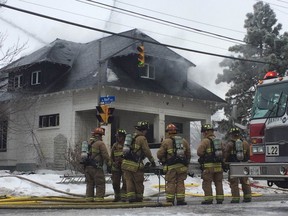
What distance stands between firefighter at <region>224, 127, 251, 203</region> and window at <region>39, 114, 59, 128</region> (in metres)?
14.1

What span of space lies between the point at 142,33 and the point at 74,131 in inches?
248

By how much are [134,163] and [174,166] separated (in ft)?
2.73

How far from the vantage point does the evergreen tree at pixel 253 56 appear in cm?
2553

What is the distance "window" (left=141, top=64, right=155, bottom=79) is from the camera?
2280cm

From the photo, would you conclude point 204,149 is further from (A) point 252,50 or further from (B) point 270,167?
(A) point 252,50

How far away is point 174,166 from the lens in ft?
30.4

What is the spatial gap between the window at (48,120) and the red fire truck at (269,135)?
14.8m

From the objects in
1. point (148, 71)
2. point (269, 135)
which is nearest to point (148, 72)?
point (148, 71)

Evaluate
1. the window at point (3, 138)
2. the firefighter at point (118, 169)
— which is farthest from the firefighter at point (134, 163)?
the window at point (3, 138)

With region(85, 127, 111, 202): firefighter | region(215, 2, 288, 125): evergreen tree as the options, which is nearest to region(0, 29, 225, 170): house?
region(215, 2, 288, 125): evergreen tree

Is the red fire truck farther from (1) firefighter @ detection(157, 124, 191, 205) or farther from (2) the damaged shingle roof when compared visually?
(2) the damaged shingle roof

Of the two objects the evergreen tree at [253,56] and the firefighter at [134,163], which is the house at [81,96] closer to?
the evergreen tree at [253,56]

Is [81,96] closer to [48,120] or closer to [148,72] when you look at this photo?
[48,120]

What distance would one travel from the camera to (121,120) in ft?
77.3
